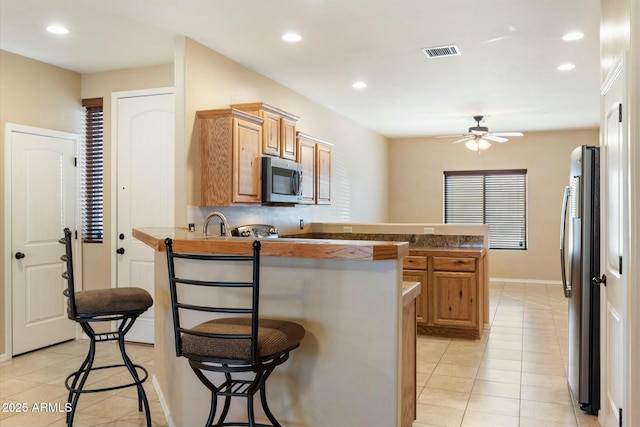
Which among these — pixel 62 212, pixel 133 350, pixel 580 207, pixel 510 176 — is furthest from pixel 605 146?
pixel 510 176

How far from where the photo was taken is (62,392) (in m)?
3.54

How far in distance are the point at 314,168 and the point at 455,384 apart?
3023 millimetres

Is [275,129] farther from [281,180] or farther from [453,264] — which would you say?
[453,264]

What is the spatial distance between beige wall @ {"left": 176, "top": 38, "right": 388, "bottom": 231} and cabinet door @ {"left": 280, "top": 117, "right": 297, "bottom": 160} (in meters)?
0.45

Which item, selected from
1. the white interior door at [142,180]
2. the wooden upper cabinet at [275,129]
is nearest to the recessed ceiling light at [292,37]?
the wooden upper cabinet at [275,129]

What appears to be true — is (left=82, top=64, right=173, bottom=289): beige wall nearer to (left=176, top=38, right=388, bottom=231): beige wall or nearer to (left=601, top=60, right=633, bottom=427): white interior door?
(left=176, top=38, right=388, bottom=231): beige wall

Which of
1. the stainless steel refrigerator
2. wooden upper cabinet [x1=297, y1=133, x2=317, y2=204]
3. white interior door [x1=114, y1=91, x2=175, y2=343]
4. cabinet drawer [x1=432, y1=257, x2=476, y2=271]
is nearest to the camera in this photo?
the stainless steel refrigerator

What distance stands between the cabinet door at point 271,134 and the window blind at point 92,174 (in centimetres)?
177

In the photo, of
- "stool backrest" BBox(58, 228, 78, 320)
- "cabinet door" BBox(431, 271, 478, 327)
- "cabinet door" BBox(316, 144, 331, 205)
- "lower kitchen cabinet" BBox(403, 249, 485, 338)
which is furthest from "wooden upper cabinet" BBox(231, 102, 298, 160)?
"stool backrest" BBox(58, 228, 78, 320)

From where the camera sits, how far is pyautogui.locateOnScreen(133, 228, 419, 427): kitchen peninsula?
84.0 inches

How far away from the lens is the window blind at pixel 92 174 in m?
5.08

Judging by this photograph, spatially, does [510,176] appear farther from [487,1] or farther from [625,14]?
[625,14]

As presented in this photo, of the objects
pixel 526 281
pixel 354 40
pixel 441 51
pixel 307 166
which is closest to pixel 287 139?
pixel 307 166

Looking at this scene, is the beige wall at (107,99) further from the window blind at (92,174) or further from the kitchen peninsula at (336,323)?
the kitchen peninsula at (336,323)
